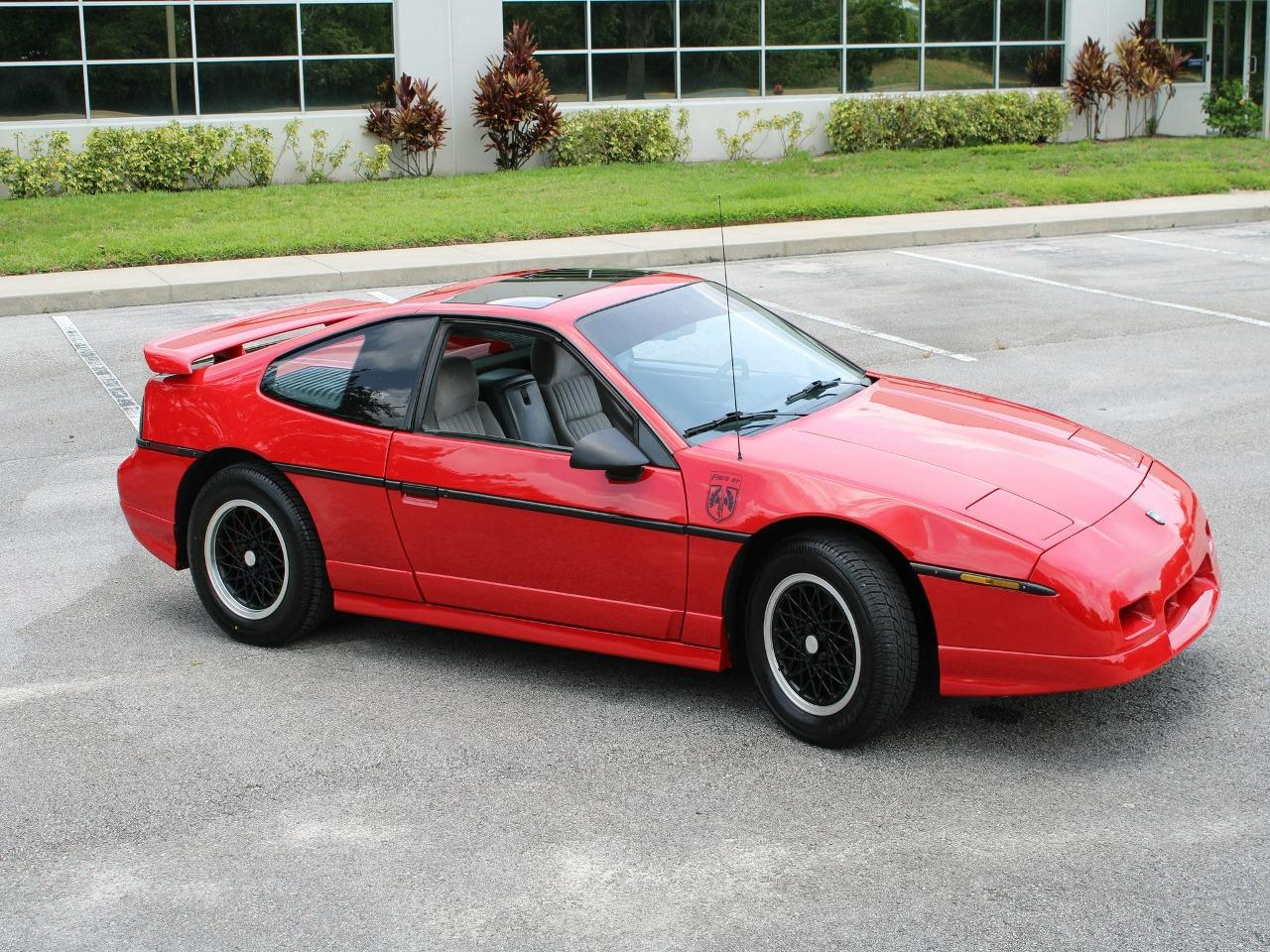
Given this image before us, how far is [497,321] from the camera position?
5.88 m

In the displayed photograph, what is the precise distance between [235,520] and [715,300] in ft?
7.01

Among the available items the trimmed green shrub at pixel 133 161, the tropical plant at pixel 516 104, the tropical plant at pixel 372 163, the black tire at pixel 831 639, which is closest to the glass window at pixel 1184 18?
the tropical plant at pixel 516 104

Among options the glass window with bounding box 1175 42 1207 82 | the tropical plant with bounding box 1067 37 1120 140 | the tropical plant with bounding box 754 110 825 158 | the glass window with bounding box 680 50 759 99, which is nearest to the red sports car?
the glass window with bounding box 680 50 759 99

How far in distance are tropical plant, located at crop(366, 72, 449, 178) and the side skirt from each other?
1926 cm

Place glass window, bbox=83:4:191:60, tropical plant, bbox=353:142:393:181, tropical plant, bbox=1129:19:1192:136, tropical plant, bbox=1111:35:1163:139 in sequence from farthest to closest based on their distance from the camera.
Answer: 1. tropical plant, bbox=1129:19:1192:136
2. tropical plant, bbox=1111:35:1163:139
3. tropical plant, bbox=353:142:393:181
4. glass window, bbox=83:4:191:60

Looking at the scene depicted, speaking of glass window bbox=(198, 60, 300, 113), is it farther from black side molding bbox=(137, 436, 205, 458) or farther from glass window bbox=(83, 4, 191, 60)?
black side molding bbox=(137, 436, 205, 458)

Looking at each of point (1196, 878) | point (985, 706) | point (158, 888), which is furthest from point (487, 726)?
point (1196, 878)

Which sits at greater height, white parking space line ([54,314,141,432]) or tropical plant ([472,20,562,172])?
tropical plant ([472,20,562,172])

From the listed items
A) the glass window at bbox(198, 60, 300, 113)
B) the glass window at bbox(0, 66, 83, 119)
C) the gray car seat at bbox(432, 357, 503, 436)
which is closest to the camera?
the gray car seat at bbox(432, 357, 503, 436)

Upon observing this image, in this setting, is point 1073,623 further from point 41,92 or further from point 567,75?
point 567,75

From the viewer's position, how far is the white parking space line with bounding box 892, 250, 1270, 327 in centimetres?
1309

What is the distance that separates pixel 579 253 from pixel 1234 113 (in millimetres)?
17301

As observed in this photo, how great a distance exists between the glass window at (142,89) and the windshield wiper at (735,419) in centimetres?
2023

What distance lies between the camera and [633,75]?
26.7 metres
